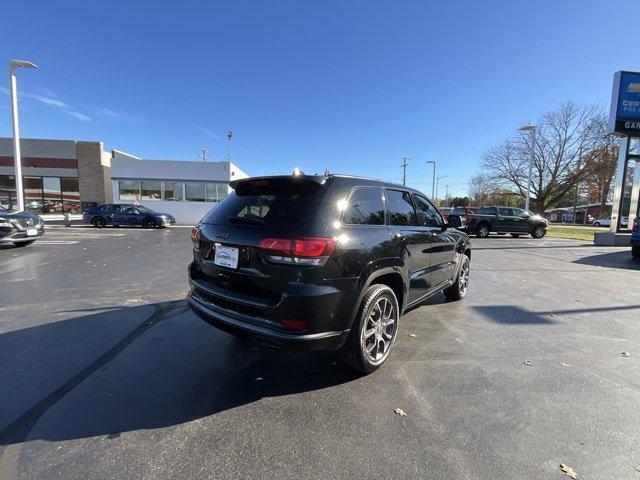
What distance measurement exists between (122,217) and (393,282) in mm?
22061

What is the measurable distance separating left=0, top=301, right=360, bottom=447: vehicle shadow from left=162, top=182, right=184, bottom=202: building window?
24.1m

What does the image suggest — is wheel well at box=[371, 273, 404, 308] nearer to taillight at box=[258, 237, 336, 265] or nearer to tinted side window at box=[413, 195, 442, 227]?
taillight at box=[258, 237, 336, 265]

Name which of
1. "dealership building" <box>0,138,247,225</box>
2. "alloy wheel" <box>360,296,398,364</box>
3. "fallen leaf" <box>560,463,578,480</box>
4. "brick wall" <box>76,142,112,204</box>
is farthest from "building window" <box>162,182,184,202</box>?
"fallen leaf" <box>560,463,578,480</box>

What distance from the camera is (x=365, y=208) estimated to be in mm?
3328

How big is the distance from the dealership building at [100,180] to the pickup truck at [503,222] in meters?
17.9

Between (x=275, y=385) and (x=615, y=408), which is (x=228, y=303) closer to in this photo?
(x=275, y=385)

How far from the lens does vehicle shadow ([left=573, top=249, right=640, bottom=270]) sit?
10.1 meters

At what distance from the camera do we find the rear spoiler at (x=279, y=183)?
3025 millimetres

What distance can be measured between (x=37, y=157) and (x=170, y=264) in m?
27.4

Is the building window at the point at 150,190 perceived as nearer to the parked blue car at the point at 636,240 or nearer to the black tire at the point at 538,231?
the black tire at the point at 538,231

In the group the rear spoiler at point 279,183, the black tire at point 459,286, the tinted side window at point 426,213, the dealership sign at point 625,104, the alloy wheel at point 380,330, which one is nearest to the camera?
the rear spoiler at point 279,183

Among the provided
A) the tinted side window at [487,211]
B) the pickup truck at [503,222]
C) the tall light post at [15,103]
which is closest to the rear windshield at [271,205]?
the tall light post at [15,103]

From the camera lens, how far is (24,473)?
79.7 inches

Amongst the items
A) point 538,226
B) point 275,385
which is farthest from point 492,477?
point 538,226
